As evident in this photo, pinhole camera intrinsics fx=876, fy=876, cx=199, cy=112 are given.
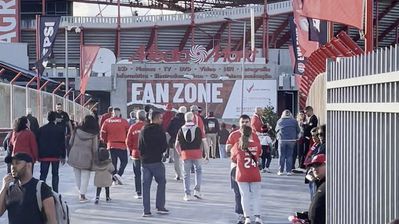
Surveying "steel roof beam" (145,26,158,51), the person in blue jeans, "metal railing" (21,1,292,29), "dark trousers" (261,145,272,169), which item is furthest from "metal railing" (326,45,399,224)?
"steel roof beam" (145,26,158,51)

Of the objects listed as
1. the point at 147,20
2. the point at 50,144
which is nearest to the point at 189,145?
the point at 50,144

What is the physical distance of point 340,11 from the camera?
9156 mm

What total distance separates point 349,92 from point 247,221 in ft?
18.3

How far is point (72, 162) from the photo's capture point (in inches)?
575

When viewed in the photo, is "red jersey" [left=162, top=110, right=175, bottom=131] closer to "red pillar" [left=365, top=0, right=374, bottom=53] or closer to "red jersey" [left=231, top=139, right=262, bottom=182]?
"red jersey" [left=231, top=139, right=262, bottom=182]

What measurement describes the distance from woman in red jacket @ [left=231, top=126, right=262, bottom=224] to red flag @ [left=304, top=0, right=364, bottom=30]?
73.7 inches

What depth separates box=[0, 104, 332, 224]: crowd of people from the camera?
7.40 metres

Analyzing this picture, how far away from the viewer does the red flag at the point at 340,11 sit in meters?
8.58

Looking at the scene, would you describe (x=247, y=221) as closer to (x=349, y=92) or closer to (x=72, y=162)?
(x=72, y=162)

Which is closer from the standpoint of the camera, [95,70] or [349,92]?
[349,92]

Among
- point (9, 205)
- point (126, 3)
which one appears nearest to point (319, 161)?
point (9, 205)

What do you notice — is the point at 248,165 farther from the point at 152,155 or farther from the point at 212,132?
the point at 212,132

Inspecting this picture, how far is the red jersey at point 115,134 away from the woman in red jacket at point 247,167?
550cm

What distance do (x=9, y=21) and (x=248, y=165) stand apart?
4775cm
